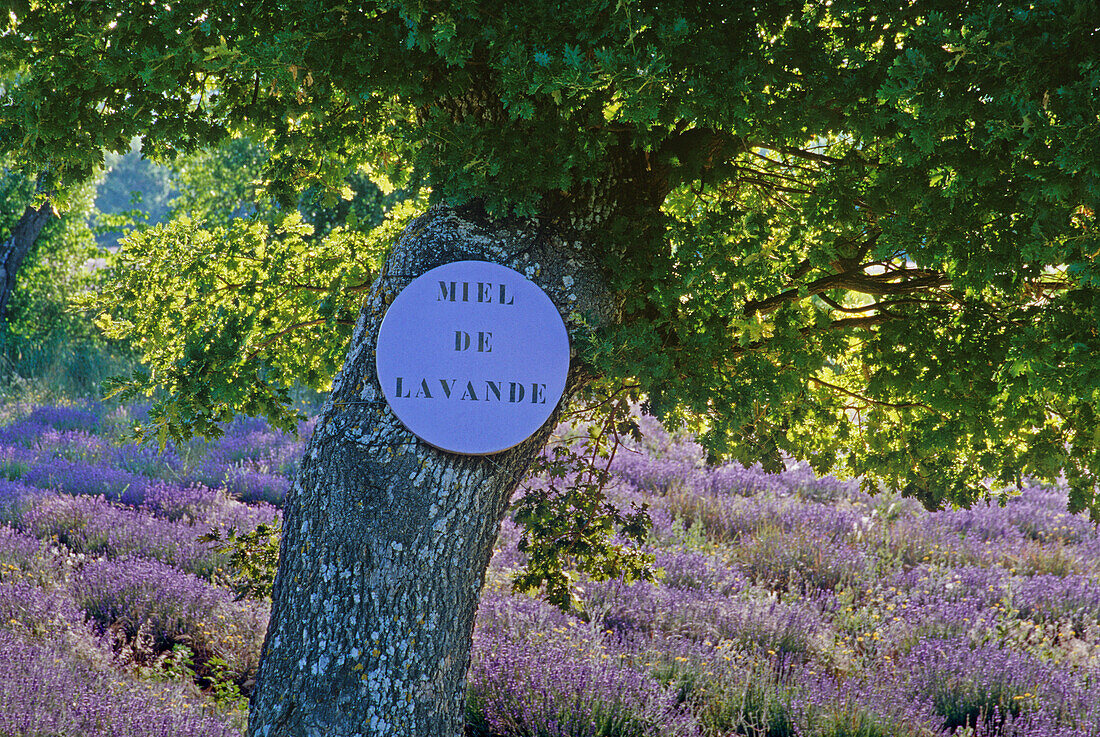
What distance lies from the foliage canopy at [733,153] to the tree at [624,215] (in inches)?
0.4

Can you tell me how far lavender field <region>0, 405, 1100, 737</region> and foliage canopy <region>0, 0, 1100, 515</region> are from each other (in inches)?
29.6

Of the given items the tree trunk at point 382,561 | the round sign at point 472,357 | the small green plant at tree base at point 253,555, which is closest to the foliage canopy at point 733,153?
the round sign at point 472,357

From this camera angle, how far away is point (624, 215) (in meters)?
2.63

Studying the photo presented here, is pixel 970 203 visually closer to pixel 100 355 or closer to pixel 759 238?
pixel 759 238

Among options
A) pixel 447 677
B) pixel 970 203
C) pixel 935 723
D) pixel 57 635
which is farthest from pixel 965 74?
pixel 57 635

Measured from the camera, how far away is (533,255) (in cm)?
246

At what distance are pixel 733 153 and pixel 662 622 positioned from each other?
11.5ft

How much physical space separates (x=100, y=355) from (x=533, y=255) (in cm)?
1186

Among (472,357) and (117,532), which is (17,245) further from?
(472,357)

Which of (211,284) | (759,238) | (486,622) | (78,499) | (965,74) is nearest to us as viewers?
(965,74)

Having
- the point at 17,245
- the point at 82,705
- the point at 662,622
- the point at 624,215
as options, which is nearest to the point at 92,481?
the point at 82,705

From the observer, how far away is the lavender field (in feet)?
12.7

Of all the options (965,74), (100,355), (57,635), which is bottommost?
(57,635)

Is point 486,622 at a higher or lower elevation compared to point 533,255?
lower
